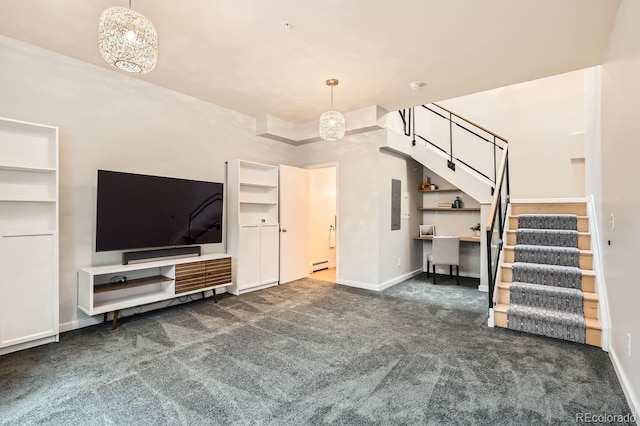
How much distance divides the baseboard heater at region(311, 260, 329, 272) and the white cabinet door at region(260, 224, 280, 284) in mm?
1380

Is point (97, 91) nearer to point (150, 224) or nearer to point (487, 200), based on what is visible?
point (150, 224)

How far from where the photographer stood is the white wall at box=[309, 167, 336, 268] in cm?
675

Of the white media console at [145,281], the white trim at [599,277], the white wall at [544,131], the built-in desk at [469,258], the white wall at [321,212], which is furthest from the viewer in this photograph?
the white wall at [321,212]

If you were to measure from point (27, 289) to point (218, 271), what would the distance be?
1.99 meters

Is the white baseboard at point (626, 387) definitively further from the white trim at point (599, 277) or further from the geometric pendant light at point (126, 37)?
the geometric pendant light at point (126, 37)

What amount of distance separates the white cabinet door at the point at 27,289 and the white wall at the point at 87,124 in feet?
1.22

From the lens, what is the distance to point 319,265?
22.3 ft

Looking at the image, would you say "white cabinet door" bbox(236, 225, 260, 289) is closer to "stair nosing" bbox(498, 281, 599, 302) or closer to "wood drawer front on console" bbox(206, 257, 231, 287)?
"wood drawer front on console" bbox(206, 257, 231, 287)

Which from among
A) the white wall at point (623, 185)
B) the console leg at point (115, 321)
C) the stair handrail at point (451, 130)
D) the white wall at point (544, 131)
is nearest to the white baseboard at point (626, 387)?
the white wall at point (623, 185)

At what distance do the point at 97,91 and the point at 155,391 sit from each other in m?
3.33

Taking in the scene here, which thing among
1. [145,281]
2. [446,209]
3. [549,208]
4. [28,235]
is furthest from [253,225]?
→ [549,208]

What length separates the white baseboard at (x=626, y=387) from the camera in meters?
1.92

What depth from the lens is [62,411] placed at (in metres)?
1.99

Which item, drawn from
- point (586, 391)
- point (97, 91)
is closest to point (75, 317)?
point (97, 91)
